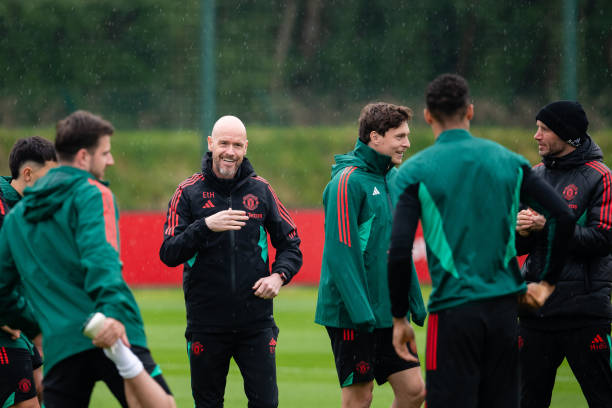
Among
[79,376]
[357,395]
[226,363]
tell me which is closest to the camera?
[79,376]

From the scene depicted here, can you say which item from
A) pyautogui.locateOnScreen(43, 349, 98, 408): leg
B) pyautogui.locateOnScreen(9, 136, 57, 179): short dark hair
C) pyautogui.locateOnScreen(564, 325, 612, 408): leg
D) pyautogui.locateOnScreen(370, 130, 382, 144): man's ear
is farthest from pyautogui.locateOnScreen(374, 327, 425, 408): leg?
pyautogui.locateOnScreen(9, 136, 57, 179): short dark hair

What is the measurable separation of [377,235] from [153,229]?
12205 millimetres

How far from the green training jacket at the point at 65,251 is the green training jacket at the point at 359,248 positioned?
1.53 m

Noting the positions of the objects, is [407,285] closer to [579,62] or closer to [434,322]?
[434,322]

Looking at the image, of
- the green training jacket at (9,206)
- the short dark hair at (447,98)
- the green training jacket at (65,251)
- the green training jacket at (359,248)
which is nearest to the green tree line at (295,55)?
the green training jacket at (9,206)

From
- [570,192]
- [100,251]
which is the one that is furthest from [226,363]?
[570,192]

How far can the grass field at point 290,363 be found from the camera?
25.7ft

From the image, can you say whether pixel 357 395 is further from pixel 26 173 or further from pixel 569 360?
pixel 26 173

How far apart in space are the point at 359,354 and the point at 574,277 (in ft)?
4.92

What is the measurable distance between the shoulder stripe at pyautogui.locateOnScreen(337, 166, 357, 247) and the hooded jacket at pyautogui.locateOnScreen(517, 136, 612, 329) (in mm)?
1137

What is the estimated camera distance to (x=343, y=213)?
5.52 meters

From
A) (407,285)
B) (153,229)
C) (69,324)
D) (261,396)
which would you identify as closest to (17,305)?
(69,324)

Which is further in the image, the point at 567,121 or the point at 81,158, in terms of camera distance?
the point at 567,121

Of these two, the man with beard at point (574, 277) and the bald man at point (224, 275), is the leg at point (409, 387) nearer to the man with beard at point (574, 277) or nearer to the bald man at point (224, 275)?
the man with beard at point (574, 277)
